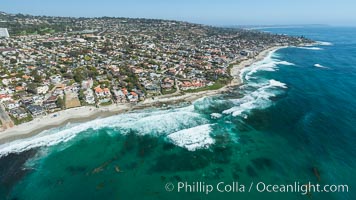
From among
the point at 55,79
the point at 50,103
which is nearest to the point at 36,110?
the point at 50,103

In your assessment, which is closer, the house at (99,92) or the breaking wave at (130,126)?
the breaking wave at (130,126)

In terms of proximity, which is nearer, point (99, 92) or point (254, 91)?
point (99, 92)

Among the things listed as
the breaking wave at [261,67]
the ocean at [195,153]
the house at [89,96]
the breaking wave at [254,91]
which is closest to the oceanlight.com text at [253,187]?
the ocean at [195,153]

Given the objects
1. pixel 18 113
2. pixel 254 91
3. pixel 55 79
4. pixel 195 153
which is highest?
pixel 55 79

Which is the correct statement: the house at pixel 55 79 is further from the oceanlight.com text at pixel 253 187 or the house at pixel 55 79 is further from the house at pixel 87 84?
the oceanlight.com text at pixel 253 187

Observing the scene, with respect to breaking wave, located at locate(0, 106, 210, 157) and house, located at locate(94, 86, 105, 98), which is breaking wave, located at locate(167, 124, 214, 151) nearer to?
breaking wave, located at locate(0, 106, 210, 157)

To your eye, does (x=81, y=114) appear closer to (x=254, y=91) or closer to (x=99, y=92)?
(x=99, y=92)

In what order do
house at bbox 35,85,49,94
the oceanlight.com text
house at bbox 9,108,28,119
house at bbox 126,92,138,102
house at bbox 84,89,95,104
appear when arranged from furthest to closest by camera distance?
house at bbox 35,85,49,94
house at bbox 126,92,138,102
house at bbox 84,89,95,104
house at bbox 9,108,28,119
the oceanlight.com text

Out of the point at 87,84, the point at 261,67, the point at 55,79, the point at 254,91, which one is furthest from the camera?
the point at 261,67
